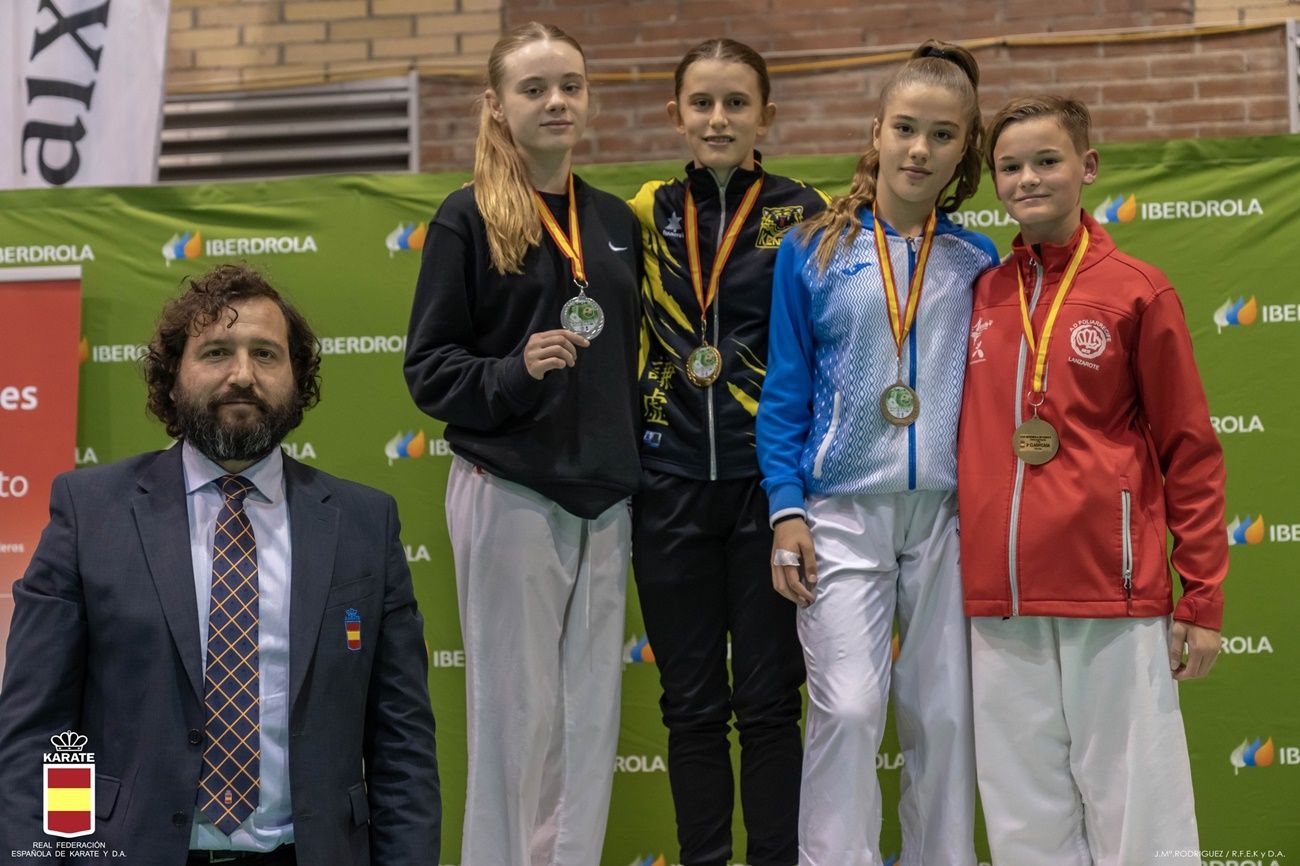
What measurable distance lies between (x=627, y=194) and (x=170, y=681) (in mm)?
2498

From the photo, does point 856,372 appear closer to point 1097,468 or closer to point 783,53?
point 1097,468

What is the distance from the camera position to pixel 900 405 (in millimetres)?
3064

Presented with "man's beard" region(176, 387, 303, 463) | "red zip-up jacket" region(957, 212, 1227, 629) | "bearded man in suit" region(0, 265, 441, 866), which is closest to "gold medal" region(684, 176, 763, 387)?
"red zip-up jacket" region(957, 212, 1227, 629)

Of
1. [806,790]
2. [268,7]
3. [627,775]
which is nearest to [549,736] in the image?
[806,790]

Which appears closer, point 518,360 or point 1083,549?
point 1083,549

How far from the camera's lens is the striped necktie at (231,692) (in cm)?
219

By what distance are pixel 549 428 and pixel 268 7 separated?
3775 millimetres

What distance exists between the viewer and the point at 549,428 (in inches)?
126

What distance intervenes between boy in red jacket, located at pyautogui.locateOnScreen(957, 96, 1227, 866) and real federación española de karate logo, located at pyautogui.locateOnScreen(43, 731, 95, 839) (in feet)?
6.17

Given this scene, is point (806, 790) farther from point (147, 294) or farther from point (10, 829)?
point (147, 294)

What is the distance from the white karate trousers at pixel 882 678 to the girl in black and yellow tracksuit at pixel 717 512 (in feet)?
0.42

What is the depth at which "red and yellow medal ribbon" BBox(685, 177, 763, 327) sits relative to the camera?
3.29 metres

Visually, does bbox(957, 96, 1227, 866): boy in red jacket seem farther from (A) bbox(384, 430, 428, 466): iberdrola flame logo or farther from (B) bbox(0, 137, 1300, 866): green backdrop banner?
(A) bbox(384, 430, 428, 466): iberdrola flame logo

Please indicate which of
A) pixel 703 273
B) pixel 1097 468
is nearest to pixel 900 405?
pixel 1097 468
